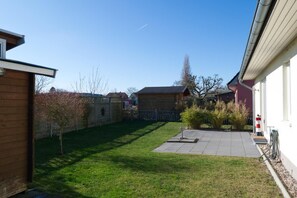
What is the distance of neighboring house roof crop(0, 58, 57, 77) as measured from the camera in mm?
4451

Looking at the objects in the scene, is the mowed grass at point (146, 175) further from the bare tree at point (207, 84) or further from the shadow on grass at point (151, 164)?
the bare tree at point (207, 84)

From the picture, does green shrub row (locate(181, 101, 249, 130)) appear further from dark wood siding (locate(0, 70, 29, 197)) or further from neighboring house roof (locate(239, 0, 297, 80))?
dark wood siding (locate(0, 70, 29, 197))

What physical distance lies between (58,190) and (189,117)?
1240 centimetres

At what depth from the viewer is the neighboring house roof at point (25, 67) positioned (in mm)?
4451

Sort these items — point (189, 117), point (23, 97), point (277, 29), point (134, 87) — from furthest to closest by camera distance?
point (134, 87)
point (189, 117)
point (23, 97)
point (277, 29)

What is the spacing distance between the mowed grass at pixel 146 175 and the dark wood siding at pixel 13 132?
648 millimetres

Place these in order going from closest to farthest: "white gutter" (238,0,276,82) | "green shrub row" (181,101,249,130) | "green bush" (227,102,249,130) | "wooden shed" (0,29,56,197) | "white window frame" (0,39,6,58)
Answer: "white gutter" (238,0,276,82), "wooden shed" (0,29,56,197), "white window frame" (0,39,6,58), "green bush" (227,102,249,130), "green shrub row" (181,101,249,130)

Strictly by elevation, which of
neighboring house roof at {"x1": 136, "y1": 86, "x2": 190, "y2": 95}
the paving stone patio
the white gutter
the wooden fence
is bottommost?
the paving stone patio

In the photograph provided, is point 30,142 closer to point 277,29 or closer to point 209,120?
point 277,29

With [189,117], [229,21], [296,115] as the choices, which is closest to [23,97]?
[296,115]

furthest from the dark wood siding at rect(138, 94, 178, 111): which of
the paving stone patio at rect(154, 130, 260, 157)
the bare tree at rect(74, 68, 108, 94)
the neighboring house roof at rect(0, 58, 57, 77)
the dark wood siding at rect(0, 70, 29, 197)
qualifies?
the dark wood siding at rect(0, 70, 29, 197)

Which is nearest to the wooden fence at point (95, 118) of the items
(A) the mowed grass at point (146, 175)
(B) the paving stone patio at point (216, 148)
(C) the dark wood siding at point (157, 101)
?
(A) the mowed grass at point (146, 175)

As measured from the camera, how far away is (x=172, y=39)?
19.3 metres

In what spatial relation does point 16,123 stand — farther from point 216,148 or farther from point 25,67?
point 216,148
